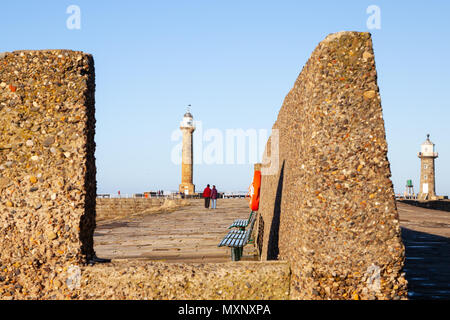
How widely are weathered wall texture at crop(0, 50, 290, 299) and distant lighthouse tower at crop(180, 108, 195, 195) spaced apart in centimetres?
3503

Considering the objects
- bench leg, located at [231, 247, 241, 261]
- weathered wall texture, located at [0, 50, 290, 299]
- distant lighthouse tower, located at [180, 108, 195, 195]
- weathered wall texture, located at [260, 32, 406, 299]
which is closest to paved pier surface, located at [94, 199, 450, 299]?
bench leg, located at [231, 247, 241, 261]

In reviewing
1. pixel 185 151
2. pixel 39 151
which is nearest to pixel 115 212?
pixel 185 151

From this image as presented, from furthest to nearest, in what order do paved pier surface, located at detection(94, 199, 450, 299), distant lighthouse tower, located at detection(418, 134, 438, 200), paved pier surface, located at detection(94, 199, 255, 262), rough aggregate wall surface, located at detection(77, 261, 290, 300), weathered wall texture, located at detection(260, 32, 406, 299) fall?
distant lighthouse tower, located at detection(418, 134, 438, 200) → paved pier surface, located at detection(94, 199, 255, 262) → paved pier surface, located at detection(94, 199, 450, 299) → rough aggregate wall surface, located at detection(77, 261, 290, 300) → weathered wall texture, located at detection(260, 32, 406, 299)

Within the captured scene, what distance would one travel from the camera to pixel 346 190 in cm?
311

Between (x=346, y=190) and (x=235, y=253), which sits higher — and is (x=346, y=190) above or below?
above

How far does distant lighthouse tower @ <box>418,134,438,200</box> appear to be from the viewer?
48844 mm

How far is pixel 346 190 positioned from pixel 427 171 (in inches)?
2157

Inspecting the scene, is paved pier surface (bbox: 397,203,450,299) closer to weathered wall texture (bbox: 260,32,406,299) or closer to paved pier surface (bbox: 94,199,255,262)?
weathered wall texture (bbox: 260,32,406,299)

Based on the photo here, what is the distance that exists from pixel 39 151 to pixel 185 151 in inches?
1457

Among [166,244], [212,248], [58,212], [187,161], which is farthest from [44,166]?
[187,161]

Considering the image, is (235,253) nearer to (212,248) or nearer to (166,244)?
(212,248)

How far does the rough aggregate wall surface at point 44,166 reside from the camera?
337 cm

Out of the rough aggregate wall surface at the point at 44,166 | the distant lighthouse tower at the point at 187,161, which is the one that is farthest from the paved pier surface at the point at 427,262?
the distant lighthouse tower at the point at 187,161
